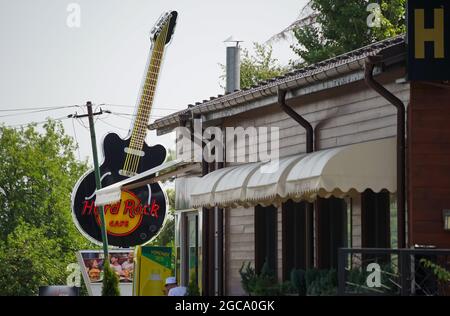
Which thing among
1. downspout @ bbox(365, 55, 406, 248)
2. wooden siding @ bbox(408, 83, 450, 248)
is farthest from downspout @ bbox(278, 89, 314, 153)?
wooden siding @ bbox(408, 83, 450, 248)

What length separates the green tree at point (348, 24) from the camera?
137 feet

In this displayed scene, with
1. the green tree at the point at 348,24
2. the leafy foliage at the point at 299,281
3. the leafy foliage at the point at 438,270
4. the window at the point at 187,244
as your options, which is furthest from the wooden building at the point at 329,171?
the green tree at the point at 348,24

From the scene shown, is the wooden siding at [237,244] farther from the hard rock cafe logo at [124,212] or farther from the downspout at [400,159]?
the hard rock cafe logo at [124,212]

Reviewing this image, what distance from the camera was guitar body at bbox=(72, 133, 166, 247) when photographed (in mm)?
47562

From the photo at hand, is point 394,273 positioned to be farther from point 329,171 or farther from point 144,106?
point 144,106

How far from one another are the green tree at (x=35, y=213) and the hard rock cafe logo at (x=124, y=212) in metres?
30.1

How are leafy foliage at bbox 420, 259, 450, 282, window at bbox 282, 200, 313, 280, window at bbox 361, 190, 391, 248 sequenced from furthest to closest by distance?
1. window at bbox 282, 200, 313, 280
2. window at bbox 361, 190, 391, 248
3. leafy foliage at bbox 420, 259, 450, 282

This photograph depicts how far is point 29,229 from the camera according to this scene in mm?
81062

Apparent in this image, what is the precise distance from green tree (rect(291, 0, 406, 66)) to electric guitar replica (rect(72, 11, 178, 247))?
23.7 ft

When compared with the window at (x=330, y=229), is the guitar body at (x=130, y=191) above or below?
above

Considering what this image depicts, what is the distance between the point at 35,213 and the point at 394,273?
68318 millimetres

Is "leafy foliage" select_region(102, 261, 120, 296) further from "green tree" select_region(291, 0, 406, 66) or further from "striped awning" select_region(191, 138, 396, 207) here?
"green tree" select_region(291, 0, 406, 66)
